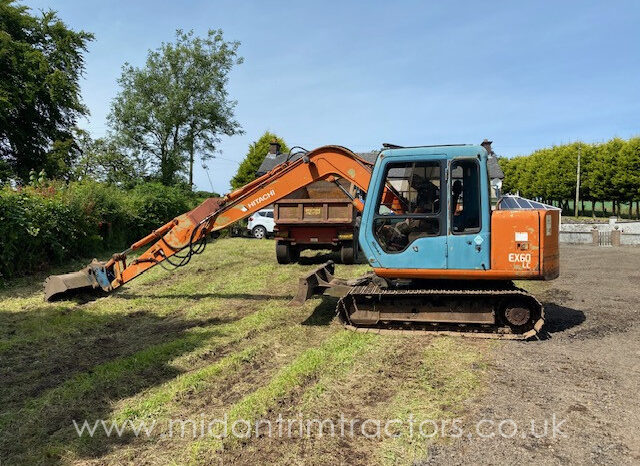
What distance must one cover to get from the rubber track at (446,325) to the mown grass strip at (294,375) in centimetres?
30

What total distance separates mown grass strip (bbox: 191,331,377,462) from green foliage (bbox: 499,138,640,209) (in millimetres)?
43888

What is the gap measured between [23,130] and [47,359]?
22.9 meters

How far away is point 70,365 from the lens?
17.4 feet

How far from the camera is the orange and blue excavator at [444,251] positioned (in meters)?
5.75

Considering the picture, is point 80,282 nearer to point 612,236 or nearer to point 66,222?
point 66,222

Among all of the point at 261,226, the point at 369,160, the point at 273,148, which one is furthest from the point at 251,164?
the point at 261,226

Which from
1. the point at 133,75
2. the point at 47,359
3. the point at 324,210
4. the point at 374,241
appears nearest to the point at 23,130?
the point at 133,75

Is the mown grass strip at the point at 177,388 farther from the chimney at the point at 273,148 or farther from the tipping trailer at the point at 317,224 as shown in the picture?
the chimney at the point at 273,148

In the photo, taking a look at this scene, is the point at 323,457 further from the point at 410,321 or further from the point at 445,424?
the point at 410,321

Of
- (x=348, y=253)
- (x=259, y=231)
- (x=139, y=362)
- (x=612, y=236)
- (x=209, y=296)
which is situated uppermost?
(x=259, y=231)

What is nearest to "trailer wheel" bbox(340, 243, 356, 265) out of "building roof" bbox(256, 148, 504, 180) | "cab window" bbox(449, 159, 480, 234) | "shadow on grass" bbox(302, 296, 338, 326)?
"shadow on grass" bbox(302, 296, 338, 326)

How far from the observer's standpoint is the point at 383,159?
6258mm

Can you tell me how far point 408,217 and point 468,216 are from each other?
0.77 meters

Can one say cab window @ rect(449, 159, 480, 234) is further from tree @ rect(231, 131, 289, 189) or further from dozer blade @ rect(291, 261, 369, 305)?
tree @ rect(231, 131, 289, 189)
